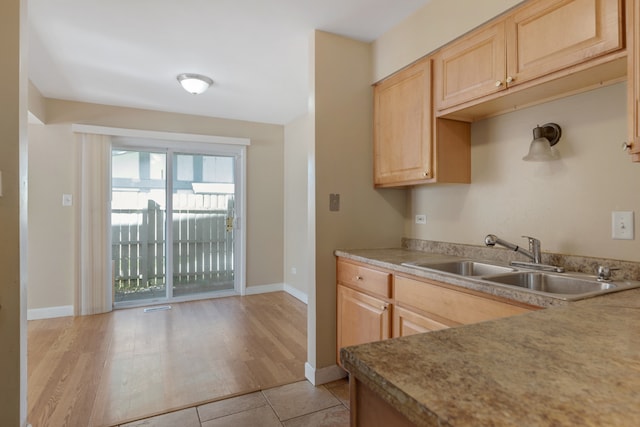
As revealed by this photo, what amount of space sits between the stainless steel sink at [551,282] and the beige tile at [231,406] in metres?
1.58

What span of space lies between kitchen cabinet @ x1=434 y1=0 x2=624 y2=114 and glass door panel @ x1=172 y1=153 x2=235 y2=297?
3400 millimetres

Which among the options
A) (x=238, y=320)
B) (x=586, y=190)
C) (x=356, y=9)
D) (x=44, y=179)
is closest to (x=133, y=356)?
(x=238, y=320)

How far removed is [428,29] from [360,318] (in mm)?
1898

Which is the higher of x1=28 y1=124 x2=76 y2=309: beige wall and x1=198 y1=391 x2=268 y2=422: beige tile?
x1=28 y1=124 x2=76 y2=309: beige wall

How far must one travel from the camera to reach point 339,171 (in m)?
2.46

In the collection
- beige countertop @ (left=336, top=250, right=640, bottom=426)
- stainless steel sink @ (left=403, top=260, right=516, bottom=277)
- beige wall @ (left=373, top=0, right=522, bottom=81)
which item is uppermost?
beige wall @ (left=373, top=0, right=522, bottom=81)

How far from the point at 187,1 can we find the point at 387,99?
1.45 m

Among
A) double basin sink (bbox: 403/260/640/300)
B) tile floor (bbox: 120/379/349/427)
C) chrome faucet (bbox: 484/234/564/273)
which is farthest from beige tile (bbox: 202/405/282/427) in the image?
chrome faucet (bbox: 484/234/564/273)

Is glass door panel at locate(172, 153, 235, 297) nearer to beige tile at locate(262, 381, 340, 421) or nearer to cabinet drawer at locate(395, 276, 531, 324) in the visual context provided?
beige tile at locate(262, 381, 340, 421)

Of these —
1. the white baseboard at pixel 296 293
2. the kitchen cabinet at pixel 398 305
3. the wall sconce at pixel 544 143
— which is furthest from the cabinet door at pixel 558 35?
the white baseboard at pixel 296 293

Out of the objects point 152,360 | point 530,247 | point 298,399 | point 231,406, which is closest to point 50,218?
point 152,360

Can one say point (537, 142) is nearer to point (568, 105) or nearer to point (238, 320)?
point (568, 105)

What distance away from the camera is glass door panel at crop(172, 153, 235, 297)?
4.47 metres

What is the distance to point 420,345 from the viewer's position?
74 centimetres
